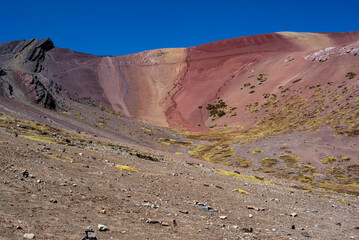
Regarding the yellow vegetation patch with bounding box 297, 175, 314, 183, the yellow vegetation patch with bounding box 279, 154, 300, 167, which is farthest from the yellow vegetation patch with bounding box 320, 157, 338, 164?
the yellow vegetation patch with bounding box 297, 175, 314, 183

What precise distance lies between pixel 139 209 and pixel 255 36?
161 metres

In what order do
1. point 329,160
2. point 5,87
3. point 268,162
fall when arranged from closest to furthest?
1. point 329,160
2. point 268,162
3. point 5,87

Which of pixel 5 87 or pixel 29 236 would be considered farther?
pixel 5 87

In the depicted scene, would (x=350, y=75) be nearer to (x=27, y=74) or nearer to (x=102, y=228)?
(x=27, y=74)

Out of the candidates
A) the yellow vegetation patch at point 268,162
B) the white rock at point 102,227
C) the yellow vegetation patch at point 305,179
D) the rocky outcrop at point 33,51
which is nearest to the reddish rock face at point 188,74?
the rocky outcrop at point 33,51

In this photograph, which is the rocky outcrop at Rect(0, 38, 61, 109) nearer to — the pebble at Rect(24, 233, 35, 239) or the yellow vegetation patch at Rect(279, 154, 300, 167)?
the yellow vegetation patch at Rect(279, 154, 300, 167)

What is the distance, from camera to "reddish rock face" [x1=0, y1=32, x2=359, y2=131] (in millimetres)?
98000

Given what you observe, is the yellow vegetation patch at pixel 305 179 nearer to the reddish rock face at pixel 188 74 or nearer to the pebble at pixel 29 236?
the pebble at pixel 29 236

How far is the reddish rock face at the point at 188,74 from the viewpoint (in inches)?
3858

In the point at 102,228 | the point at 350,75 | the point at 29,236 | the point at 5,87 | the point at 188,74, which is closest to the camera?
the point at 29,236

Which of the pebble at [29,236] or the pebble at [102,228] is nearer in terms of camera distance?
the pebble at [29,236]

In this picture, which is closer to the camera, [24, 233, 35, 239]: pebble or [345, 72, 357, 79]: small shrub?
[24, 233, 35, 239]: pebble

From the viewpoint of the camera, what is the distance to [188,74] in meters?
137

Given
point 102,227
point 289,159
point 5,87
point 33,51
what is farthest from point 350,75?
point 33,51
